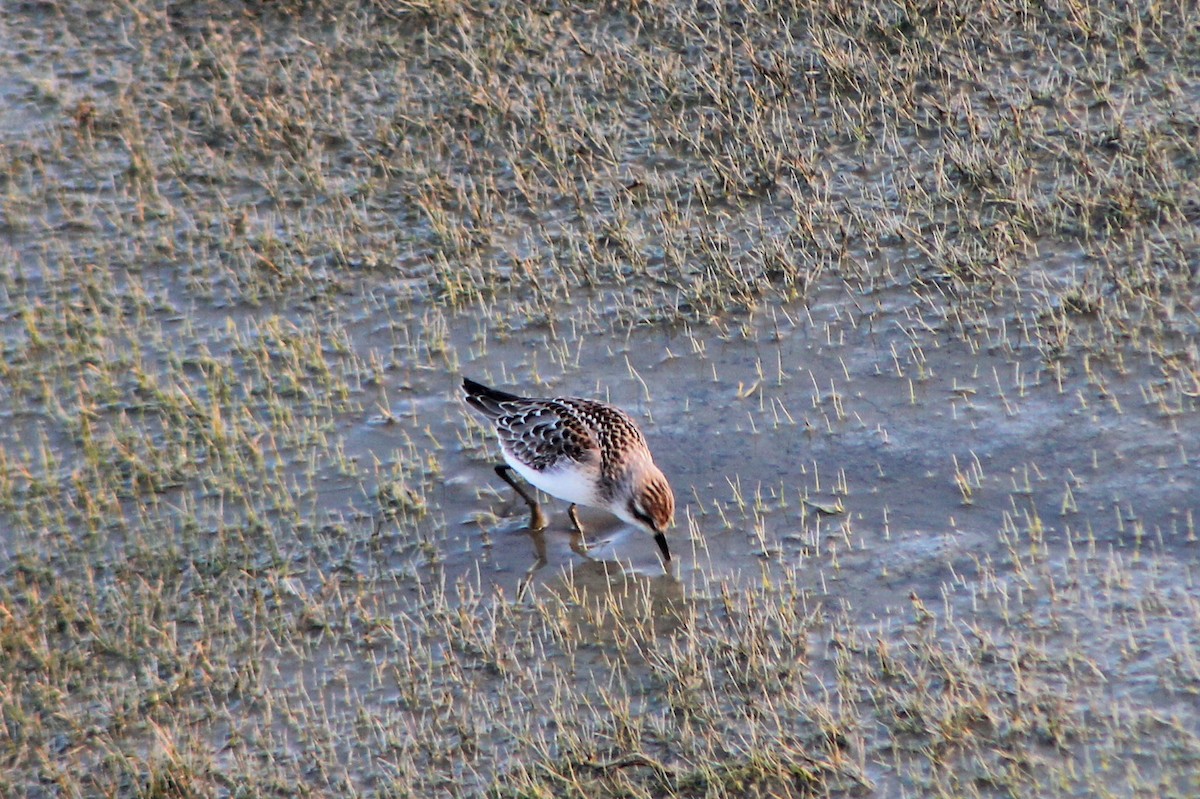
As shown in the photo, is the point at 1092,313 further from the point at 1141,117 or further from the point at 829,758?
the point at 829,758

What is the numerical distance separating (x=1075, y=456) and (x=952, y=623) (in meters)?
1.61

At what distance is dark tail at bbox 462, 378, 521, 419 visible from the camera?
813 cm

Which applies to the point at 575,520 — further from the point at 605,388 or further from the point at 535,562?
the point at 605,388

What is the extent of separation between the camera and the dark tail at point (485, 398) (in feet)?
26.7

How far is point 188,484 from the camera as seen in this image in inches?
339

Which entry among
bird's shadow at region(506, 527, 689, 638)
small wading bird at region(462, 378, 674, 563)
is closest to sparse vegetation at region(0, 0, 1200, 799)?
bird's shadow at region(506, 527, 689, 638)

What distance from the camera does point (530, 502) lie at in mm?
8031

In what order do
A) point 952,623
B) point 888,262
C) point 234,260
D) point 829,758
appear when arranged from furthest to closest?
point 234,260 < point 888,262 < point 952,623 < point 829,758

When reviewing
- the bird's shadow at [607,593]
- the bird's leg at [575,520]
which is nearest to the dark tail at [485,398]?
the bird's leg at [575,520]

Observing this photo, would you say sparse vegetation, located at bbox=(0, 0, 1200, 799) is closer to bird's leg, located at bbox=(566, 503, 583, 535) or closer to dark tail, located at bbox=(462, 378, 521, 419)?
bird's leg, located at bbox=(566, 503, 583, 535)

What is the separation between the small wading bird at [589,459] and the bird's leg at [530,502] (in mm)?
173

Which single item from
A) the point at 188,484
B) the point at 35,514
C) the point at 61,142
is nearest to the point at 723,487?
the point at 188,484

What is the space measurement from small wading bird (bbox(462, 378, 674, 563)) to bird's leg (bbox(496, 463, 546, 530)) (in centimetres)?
17

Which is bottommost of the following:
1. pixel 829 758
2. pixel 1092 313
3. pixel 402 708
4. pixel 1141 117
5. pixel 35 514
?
pixel 35 514
